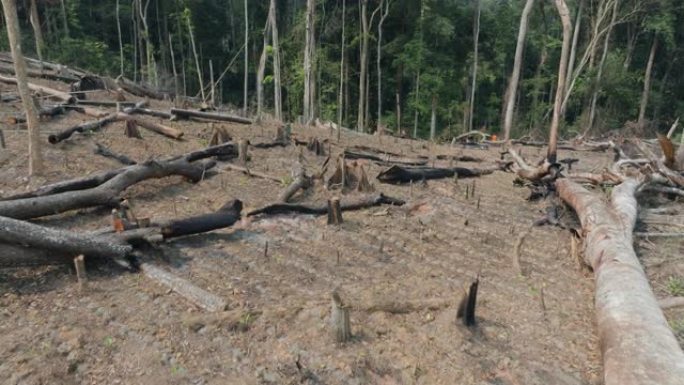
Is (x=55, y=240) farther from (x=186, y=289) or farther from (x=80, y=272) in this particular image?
(x=186, y=289)

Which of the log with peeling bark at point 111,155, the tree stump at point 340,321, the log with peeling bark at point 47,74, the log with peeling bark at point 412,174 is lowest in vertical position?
the log with peeling bark at point 412,174

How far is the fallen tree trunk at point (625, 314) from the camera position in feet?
9.50

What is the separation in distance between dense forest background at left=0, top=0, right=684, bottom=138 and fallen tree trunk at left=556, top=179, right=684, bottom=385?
673 inches

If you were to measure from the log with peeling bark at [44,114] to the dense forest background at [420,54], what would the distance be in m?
11.5

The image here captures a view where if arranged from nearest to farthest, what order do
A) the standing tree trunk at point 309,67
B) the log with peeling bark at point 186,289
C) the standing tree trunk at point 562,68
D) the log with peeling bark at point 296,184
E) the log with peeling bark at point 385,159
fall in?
the log with peeling bark at point 186,289, the log with peeling bark at point 296,184, the standing tree trunk at point 562,68, the log with peeling bark at point 385,159, the standing tree trunk at point 309,67

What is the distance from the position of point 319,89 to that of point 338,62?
8.60 feet

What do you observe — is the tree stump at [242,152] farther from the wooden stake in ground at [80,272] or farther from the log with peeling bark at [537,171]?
the log with peeling bark at [537,171]

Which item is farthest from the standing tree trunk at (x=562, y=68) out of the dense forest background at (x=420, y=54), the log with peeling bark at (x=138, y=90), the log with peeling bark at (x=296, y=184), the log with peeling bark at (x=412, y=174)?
the log with peeling bark at (x=138, y=90)

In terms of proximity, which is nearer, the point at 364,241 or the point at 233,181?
the point at 364,241

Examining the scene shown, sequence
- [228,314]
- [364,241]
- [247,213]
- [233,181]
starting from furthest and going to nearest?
[233,181] → [247,213] → [364,241] → [228,314]

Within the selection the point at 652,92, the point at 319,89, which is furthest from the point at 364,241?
the point at 652,92

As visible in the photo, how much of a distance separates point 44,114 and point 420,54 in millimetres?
17166

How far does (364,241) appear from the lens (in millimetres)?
5648

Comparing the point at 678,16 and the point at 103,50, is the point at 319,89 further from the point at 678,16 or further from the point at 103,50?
the point at 678,16
